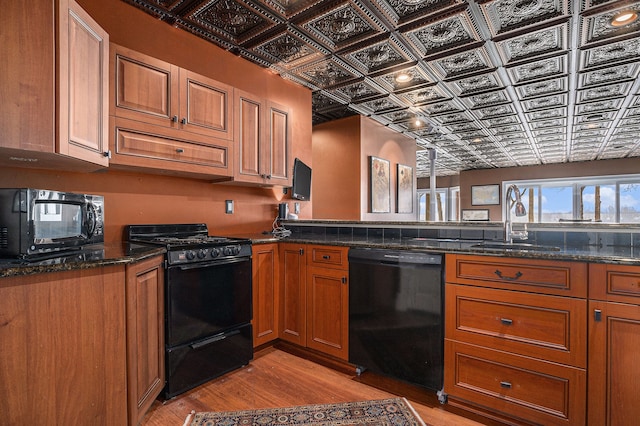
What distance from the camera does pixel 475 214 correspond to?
1008 cm

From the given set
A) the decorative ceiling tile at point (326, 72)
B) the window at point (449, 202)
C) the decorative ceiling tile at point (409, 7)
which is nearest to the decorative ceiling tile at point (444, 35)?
the decorative ceiling tile at point (409, 7)

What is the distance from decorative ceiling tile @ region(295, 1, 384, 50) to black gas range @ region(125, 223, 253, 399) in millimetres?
1820

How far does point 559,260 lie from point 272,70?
302 centimetres

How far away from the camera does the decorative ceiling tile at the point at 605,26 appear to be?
2346 mm

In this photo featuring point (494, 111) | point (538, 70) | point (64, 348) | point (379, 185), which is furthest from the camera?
point (379, 185)

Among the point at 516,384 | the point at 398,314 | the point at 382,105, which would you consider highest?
the point at 382,105

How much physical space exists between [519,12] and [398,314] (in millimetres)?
2434

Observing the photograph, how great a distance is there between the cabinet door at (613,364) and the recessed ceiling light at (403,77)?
9.06ft

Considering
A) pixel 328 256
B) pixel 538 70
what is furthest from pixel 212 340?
pixel 538 70

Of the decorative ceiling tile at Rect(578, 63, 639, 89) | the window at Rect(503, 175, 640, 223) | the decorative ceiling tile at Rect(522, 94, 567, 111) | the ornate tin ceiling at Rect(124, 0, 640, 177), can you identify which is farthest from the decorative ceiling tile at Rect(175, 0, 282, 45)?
the window at Rect(503, 175, 640, 223)

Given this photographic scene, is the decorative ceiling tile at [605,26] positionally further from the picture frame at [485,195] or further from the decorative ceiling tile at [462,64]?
the picture frame at [485,195]

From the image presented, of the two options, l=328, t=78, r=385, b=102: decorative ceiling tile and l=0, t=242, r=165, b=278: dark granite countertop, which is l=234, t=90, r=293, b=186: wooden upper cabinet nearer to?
l=328, t=78, r=385, b=102: decorative ceiling tile

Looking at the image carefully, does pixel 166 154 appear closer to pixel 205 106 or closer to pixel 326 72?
pixel 205 106

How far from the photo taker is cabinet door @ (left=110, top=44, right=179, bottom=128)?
6.50ft
